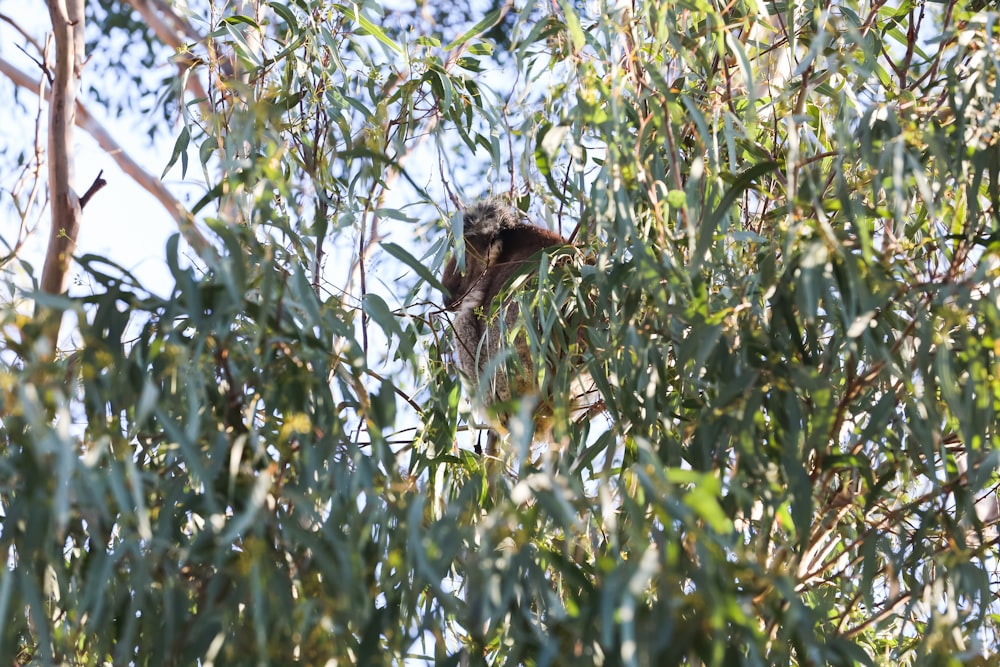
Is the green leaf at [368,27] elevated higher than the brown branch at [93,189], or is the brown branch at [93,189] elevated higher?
the green leaf at [368,27]

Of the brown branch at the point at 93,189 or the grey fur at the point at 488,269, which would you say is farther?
the grey fur at the point at 488,269

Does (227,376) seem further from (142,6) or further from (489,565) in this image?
(142,6)

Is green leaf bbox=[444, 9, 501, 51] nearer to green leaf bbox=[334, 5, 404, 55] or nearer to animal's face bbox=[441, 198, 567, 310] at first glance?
green leaf bbox=[334, 5, 404, 55]

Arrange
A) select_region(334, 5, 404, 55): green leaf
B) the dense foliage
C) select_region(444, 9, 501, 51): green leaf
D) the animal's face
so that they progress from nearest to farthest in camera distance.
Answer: the dense foliage < select_region(444, 9, 501, 51): green leaf < select_region(334, 5, 404, 55): green leaf < the animal's face

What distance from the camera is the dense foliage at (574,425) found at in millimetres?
1266

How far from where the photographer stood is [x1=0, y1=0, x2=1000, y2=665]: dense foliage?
1266mm

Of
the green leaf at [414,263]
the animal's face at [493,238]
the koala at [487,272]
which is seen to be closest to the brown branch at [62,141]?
the green leaf at [414,263]

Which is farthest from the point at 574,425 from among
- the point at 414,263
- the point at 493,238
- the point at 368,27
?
the point at 493,238

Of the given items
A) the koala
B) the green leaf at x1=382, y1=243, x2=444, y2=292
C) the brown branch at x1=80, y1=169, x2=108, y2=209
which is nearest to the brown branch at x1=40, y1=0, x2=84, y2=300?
the brown branch at x1=80, y1=169, x2=108, y2=209

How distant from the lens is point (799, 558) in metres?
1.54

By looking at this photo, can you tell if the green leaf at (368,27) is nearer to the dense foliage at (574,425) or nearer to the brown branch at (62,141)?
the dense foliage at (574,425)

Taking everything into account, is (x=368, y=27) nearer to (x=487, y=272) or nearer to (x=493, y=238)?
(x=487, y=272)

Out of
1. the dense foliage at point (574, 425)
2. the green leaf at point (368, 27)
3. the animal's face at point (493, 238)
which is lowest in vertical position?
the dense foliage at point (574, 425)

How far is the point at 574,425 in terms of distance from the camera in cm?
229
